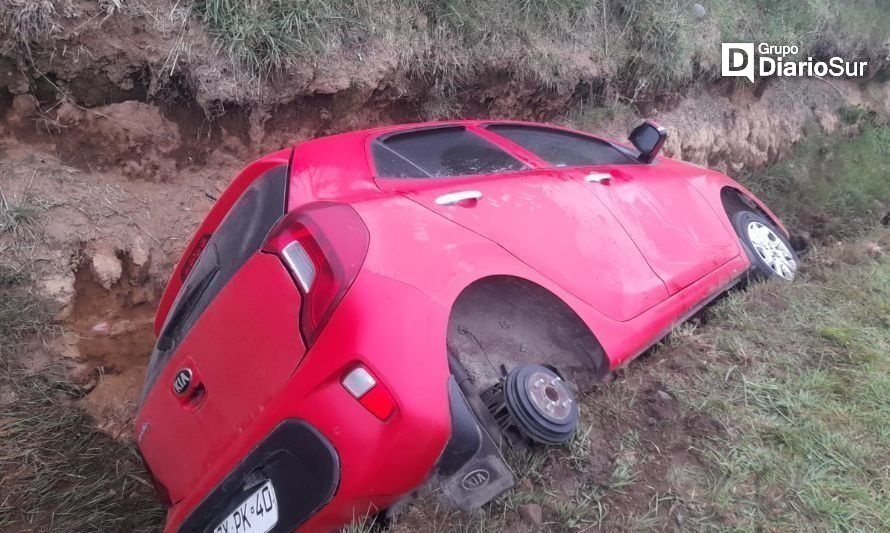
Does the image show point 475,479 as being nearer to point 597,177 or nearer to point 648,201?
point 597,177

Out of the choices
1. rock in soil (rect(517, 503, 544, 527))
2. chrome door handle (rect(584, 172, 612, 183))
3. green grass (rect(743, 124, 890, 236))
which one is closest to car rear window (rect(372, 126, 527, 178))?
chrome door handle (rect(584, 172, 612, 183))

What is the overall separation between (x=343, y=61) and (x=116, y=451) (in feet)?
8.70

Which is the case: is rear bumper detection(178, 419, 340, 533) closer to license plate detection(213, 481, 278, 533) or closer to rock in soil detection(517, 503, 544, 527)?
license plate detection(213, 481, 278, 533)

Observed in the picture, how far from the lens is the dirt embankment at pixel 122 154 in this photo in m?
3.42

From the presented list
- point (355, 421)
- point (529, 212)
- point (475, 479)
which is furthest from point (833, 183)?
point (355, 421)

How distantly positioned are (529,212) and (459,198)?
30 cm

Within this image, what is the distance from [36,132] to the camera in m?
3.62

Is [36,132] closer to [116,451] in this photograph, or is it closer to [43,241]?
[43,241]

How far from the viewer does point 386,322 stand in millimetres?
1757

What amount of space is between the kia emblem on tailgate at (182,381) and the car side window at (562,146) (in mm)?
1797

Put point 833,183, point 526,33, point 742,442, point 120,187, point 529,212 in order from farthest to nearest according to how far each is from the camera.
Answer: point 833,183 < point 526,33 < point 120,187 < point 529,212 < point 742,442

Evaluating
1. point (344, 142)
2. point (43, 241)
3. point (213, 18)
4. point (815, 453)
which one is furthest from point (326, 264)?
point (213, 18)

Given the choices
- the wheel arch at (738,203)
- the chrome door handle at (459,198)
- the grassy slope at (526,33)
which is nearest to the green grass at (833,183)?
the grassy slope at (526,33)

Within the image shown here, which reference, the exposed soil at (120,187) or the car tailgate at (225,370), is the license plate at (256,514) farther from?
the exposed soil at (120,187)
